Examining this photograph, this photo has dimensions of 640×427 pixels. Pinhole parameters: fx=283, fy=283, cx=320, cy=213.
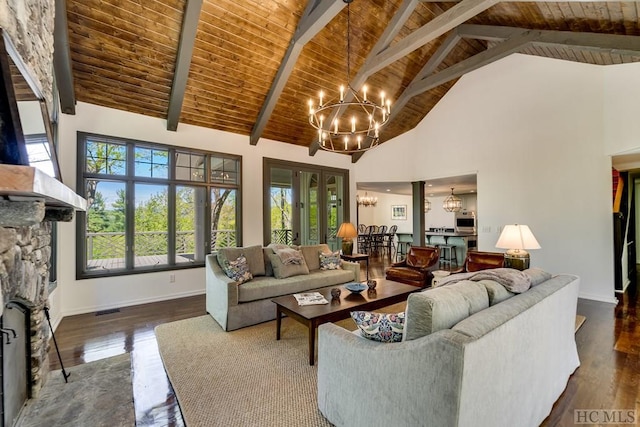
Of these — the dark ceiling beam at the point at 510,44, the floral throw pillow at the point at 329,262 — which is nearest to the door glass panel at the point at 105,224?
the floral throw pillow at the point at 329,262

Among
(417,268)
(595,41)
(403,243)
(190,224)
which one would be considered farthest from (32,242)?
(403,243)

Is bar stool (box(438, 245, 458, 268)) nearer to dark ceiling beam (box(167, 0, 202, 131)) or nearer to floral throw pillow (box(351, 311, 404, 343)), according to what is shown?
floral throw pillow (box(351, 311, 404, 343))

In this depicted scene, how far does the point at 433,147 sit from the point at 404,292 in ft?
16.3

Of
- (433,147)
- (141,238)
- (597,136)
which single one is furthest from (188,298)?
(597,136)

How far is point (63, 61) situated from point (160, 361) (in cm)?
375

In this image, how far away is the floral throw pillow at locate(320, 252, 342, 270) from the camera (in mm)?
4645

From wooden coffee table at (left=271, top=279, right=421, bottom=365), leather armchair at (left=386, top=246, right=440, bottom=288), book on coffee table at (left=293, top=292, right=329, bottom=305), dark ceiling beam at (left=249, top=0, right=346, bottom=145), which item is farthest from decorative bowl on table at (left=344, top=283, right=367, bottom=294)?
dark ceiling beam at (left=249, top=0, right=346, bottom=145)

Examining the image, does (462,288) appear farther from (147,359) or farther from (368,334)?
(147,359)

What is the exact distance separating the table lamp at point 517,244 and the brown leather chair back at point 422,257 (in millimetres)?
1288

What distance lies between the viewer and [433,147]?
722 cm

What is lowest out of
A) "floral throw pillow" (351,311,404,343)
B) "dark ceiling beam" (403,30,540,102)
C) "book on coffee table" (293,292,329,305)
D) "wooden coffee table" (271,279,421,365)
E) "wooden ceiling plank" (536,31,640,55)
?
"wooden coffee table" (271,279,421,365)

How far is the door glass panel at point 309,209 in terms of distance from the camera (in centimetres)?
676

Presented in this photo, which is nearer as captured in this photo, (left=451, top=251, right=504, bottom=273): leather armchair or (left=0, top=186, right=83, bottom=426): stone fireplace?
(left=0, top=186, right=83, bottom=426): stone fireplace

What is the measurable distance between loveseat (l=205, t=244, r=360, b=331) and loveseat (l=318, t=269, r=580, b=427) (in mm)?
1793
